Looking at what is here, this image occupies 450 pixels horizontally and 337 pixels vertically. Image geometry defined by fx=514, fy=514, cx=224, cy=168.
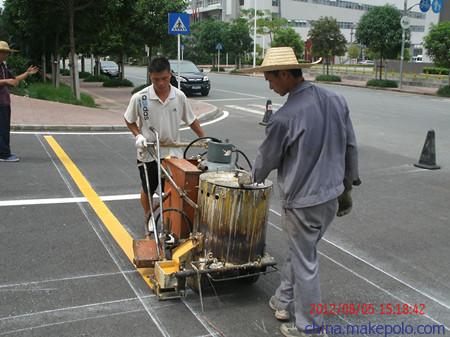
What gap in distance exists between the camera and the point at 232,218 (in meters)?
3.56

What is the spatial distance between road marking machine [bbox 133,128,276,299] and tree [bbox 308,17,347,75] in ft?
107

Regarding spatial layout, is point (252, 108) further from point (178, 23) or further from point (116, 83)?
point (116, 83)

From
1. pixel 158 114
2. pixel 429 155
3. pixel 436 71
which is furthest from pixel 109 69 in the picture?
pixel 158 114

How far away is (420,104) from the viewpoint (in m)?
21.0

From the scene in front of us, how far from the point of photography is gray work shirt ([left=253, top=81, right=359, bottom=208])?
3.05m

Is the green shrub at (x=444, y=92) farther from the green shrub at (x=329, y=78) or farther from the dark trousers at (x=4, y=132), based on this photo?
the dark trousers at (x=4, y=132)

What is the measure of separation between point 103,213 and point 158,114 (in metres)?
1.72

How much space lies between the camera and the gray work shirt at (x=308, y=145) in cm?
305

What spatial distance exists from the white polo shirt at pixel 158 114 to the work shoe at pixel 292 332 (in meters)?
2.02

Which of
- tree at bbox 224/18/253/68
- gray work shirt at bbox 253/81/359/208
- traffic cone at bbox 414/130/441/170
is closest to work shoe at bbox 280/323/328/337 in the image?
gray work shirt at bbox 253/81/359/208

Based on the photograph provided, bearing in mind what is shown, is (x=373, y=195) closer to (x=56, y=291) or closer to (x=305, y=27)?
(x=56, y=291)

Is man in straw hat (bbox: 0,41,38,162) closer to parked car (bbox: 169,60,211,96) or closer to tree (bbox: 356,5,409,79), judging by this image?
parked car (bbox: 169,60,211,96)

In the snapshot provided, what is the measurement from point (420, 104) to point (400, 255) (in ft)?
57.7

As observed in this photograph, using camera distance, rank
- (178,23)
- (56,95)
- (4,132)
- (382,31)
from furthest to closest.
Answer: (382,31)
(56,95)
(178,23)
(4,132)
